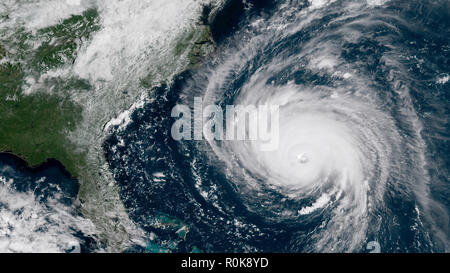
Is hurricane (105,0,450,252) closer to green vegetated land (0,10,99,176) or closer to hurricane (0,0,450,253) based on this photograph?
hurricane (0,0,450,253)

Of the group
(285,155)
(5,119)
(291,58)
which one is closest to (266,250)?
(285,155)

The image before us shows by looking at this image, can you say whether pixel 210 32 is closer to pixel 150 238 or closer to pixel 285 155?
pixel 285 155

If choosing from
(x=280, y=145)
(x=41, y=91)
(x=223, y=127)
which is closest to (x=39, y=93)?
(x=41, y=91)

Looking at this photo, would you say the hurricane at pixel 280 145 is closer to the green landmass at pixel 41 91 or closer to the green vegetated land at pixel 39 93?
the green landmass at pixel 41 91

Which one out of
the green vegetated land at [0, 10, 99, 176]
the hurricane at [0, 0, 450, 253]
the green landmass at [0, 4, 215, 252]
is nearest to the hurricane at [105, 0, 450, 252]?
the hurricane at [0, 0, 450, 253]

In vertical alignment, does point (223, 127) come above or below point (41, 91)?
below

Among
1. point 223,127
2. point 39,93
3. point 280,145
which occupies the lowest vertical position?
point 280,145

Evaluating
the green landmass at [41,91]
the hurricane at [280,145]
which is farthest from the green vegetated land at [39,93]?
the hurricane at [280,145]

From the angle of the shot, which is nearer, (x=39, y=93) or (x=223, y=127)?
(x=39, y=93)

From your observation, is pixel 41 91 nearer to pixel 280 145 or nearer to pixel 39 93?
pixel 39 93
